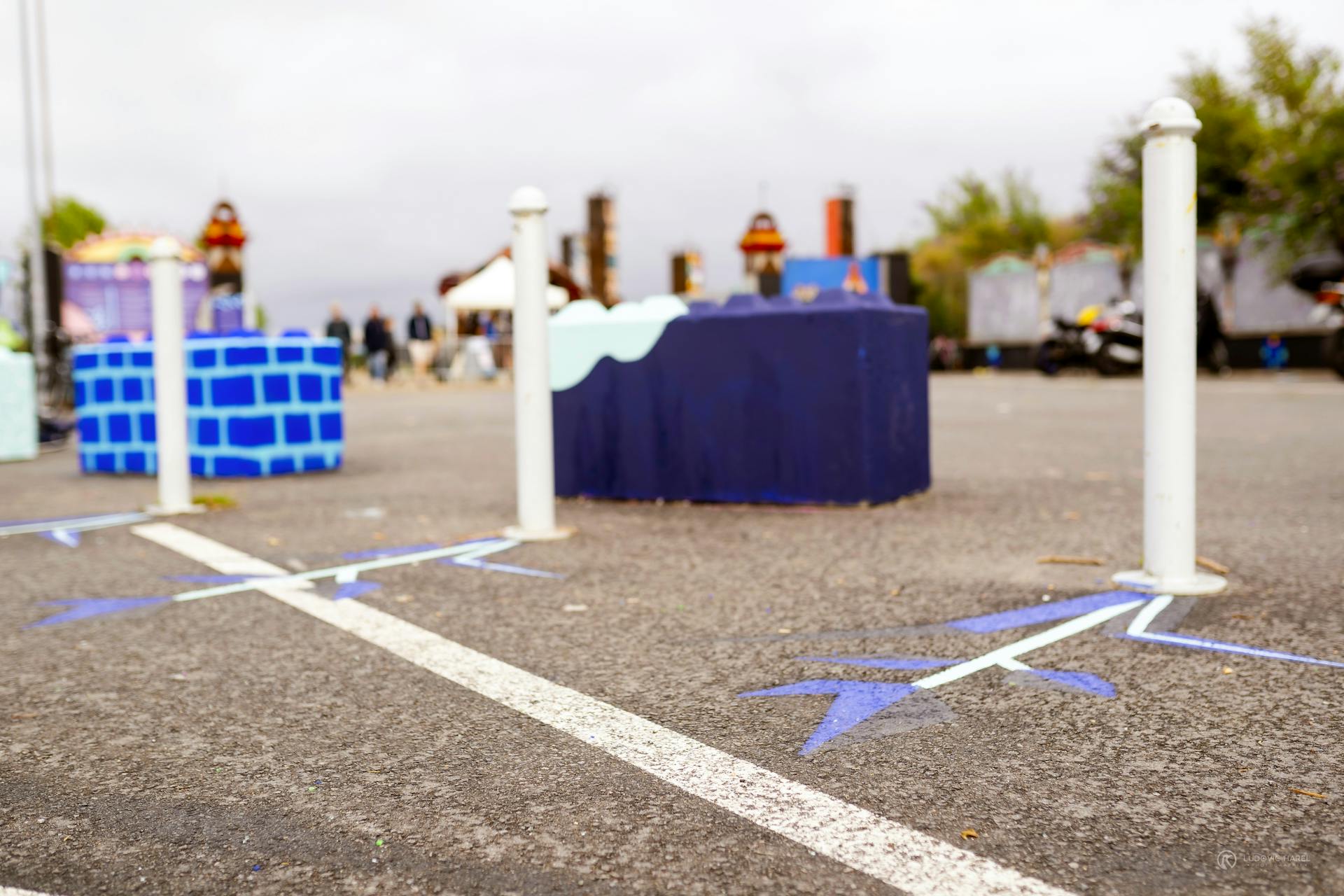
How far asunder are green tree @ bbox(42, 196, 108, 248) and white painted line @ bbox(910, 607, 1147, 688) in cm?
5669

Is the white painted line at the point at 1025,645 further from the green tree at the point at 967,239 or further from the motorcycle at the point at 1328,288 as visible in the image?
the green tree at the point at 967,239

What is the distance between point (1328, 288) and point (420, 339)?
2049 cm

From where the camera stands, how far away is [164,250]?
6.75 metres

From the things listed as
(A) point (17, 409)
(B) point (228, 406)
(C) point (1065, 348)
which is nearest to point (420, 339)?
(C) point (1065, 348)

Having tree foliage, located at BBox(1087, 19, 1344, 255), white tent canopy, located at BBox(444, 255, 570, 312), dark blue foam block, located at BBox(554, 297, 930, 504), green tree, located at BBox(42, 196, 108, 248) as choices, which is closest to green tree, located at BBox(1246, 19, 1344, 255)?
tree foliage, located at BBox(1087, 19, 1344, 255)

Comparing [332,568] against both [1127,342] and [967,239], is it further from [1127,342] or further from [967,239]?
[967,239]

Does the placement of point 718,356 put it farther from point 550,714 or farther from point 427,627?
point 550,714

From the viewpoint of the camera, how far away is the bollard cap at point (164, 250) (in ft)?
22.0

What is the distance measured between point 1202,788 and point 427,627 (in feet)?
7.47

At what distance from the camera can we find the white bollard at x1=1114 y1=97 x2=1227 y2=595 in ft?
13.1

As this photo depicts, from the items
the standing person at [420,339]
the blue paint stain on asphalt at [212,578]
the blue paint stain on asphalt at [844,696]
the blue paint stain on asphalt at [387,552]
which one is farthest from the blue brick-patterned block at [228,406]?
the standing person at [420,339]

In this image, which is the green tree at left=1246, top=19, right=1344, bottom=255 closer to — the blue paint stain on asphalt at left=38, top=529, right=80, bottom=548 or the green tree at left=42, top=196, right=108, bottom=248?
the blue paint stain on asphalt at left=38, top=529, right=80, bottom=548

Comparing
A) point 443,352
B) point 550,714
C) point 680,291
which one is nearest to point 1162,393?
point 550,714

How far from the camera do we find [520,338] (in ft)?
18.2
